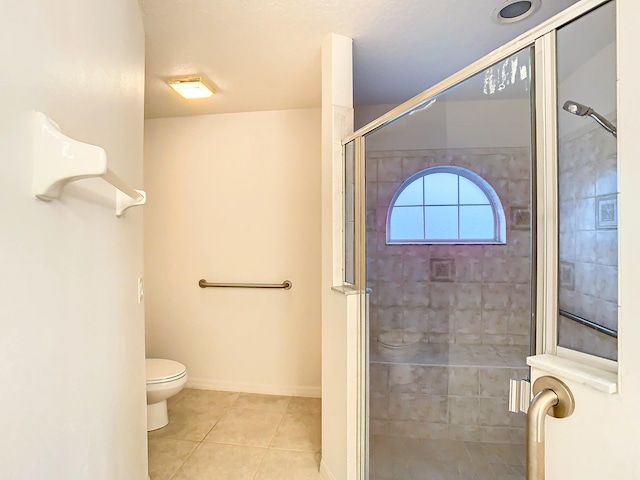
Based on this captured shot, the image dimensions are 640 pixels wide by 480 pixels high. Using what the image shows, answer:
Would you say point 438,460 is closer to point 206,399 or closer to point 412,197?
point 412,197

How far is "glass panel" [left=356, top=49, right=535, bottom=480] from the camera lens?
1675mm

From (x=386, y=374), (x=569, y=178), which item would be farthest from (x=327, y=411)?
(x=569, y=178)

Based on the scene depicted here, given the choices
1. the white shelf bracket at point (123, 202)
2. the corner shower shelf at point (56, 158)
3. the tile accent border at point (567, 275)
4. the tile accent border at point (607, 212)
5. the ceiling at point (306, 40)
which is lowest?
the tile accent border at point (567, 275)

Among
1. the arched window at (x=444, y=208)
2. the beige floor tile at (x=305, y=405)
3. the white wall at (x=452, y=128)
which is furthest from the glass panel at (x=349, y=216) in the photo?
the beige floor tile at (x=305, y=405)

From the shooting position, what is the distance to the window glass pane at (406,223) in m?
2.26

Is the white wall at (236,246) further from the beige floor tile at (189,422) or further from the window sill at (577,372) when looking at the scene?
the window sill at (577,372)

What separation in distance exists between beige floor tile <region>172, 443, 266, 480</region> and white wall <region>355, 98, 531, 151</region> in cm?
184

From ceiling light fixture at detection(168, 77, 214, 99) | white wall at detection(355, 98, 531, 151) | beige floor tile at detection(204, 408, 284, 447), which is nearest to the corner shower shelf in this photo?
white wall at detection(355, 98, 531, 151)

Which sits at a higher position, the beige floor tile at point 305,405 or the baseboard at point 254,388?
the baseboard at point 254,388

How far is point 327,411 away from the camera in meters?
1.76

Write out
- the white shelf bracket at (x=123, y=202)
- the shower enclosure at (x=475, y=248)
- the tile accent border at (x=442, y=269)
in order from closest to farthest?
the shower enclosure at (x=475, y=248), the white shelf bracket at (x=123, y=202), the tile accent border at (x=442, y=269)

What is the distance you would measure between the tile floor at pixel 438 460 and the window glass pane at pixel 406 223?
4.15ft

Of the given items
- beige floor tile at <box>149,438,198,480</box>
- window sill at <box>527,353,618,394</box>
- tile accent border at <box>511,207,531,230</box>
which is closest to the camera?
window sill at <box>527,353,618,394</box>

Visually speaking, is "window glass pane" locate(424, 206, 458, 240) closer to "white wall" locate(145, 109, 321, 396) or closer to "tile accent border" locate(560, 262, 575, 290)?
"white wall" locate(145, 109, 321, 396)
